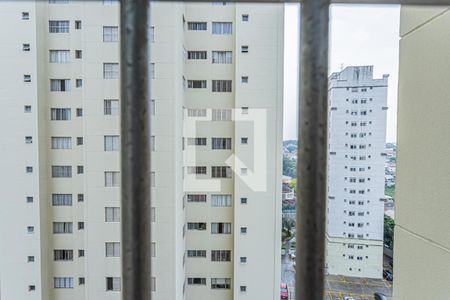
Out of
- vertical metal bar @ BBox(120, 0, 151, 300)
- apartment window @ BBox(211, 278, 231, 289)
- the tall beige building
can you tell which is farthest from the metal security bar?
apartment window @ BBox(211, 278, 231, 289)

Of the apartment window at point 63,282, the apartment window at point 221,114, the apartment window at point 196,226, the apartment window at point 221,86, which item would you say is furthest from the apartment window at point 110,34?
the apartment window at point 63,282

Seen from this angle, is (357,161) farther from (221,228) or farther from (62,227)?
(62,227)

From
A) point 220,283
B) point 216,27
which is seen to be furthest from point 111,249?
point 216,27

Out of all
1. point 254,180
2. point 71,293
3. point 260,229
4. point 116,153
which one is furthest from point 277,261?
point 71,293

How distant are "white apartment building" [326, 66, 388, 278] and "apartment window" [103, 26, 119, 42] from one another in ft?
16.7

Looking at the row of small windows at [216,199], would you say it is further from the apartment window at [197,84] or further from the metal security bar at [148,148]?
the metal security bar at [148,148]

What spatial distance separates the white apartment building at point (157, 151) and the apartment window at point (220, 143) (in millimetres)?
38

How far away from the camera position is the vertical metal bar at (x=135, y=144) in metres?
0.42

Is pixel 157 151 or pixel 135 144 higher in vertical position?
pixel 135 144

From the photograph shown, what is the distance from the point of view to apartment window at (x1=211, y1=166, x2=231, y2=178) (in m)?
6.66

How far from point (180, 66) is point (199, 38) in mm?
1277

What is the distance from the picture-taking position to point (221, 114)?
664 centimetres

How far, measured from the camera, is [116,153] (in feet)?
18.8

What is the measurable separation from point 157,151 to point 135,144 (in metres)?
5.29
